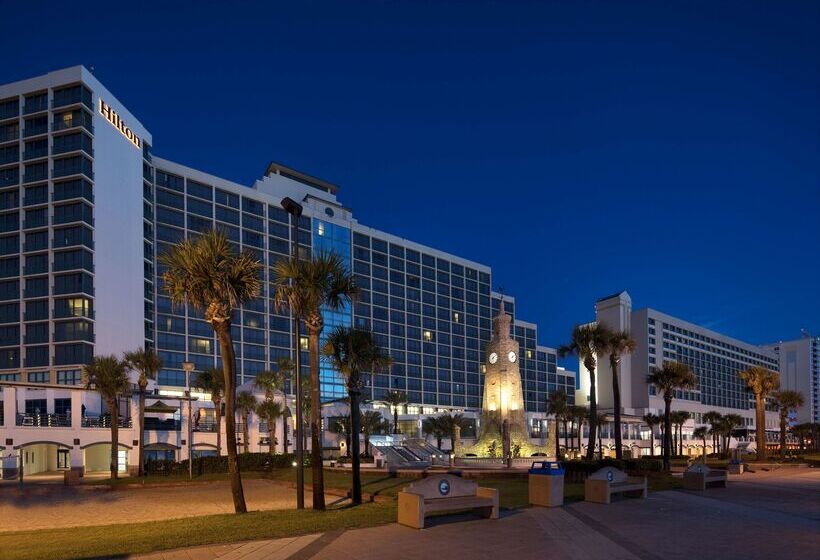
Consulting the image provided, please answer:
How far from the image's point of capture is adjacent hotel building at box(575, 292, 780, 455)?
138 meters

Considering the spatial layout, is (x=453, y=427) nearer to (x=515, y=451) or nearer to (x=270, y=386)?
(x=515, y=451)

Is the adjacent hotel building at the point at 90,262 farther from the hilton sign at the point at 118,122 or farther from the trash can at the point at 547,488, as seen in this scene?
the trash can at the point at 547,488

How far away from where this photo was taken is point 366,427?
232 ft

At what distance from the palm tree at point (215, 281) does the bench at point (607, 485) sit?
10.7m

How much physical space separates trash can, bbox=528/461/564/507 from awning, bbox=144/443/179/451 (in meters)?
55.9

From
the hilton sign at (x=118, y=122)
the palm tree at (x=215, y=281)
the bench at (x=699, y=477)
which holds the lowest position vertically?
the bench at (x=699, y=477)

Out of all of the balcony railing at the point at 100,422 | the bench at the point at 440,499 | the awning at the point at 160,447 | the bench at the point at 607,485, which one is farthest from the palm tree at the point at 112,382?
the bench at the point at 607,485

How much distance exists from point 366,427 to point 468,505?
5686cm

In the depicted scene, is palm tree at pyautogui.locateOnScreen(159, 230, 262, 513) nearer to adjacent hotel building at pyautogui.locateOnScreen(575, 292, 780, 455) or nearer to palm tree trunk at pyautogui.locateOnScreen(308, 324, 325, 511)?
palm tree trunk at pyautogui.locateOnScreen(308, 324, 325, 511)

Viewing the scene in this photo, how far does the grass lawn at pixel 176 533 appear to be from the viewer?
40.5ft

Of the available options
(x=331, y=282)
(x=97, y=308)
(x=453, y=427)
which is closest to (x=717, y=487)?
(x=331, y=282)

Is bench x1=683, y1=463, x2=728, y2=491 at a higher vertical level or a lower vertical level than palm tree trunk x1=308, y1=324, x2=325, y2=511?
lower

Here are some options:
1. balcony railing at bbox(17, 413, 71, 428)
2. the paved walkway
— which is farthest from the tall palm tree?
balcony railing at bbox(17, 413, 71, 428)

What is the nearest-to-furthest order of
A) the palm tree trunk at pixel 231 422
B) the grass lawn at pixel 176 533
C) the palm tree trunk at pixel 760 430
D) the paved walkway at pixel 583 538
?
the paved walkway at pixel 583 538
the grass lawn at pixel 176 533
the palm tree trunk at pixel 231 422
the palm tree trunk at pixel 760 430
